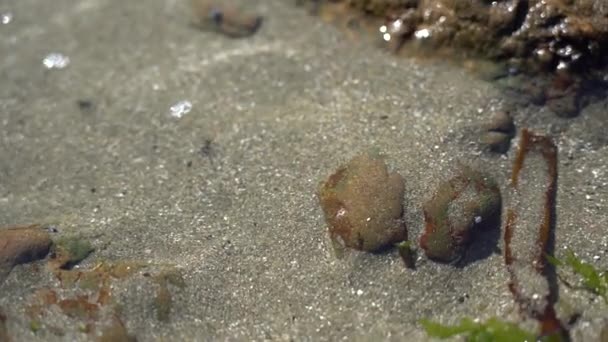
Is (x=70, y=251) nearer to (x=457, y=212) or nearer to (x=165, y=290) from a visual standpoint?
(x=165, y=290)

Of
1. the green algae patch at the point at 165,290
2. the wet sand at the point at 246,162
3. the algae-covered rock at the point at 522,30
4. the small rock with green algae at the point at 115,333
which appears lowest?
the small rock with green algae at the point at 115,333

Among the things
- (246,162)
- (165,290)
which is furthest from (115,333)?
(246,162)

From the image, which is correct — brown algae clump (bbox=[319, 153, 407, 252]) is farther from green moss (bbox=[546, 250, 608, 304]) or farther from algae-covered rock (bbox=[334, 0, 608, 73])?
algae-covered rock (bbox=[334, 0, 608, 73])

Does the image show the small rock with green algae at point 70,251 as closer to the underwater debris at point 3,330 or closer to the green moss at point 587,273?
the underwater debris at point 3,330

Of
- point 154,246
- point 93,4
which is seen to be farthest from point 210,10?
point 154,246

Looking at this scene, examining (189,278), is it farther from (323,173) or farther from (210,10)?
(210,10)

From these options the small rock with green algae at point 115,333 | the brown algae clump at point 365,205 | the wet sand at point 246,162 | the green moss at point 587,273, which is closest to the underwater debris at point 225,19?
the wet sand at point 246,162

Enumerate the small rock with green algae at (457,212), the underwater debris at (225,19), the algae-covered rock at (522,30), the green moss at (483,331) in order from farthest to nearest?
1. the underwater debris at (225,19)
2. the algae-covered rock at (522,30)
3. the small rock with green algae at (457,212)
4. the green moss at (483,331)
